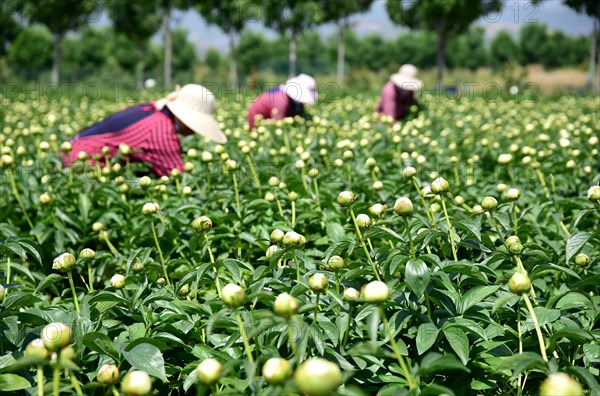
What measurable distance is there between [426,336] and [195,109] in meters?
2.89

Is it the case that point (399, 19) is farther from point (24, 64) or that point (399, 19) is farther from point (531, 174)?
point (24, 64)

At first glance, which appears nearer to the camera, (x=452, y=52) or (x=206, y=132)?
(x=206, y=132)

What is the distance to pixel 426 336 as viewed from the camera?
1420 mm

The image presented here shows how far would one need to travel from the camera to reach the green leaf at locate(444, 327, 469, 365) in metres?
1.36

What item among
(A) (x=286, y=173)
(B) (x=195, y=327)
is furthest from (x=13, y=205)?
(B) (x=195, y=327)

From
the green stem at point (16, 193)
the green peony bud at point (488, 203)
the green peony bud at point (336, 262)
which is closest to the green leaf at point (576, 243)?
the green peony bud at point (488, 203)

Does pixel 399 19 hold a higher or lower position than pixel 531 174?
higher

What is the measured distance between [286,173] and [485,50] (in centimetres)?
7042

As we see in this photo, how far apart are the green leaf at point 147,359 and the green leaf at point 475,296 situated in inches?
31.6

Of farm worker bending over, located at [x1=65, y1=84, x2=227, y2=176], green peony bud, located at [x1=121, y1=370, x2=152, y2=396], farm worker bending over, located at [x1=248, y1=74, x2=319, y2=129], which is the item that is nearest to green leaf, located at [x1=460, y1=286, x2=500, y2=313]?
green peony bud, located at [x1=121, y1=370, x2=152, y2=396]

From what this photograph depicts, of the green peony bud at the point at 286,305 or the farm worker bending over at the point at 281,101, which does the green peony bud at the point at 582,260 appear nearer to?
the green peony bud at the point at 286,305

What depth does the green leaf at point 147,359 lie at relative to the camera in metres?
1.31

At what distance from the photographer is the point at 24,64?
4362cm

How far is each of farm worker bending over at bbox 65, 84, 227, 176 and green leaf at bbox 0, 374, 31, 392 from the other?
2.28 meters
